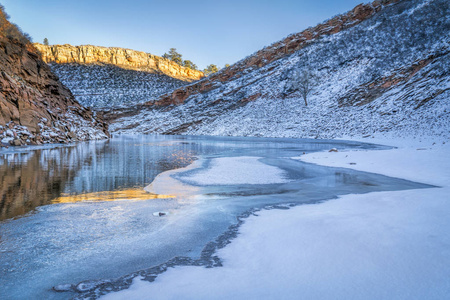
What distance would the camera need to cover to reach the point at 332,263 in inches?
106

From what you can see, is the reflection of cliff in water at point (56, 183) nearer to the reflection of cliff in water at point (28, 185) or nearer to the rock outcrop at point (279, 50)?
the reflection of cliff in water at point (28, 185)

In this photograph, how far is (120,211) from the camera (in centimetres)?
494

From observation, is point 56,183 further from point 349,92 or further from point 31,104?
point 349,92

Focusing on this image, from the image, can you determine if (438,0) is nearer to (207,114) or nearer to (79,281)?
(207,114)

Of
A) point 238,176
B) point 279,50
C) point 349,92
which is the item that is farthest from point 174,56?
point 238,176

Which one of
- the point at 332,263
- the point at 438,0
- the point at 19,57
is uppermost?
the point at 438,0

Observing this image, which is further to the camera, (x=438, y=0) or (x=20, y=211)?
(x=438, y=0)

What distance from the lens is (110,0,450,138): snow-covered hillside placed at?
94.1ft

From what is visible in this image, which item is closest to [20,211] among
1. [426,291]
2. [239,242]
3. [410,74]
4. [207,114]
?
[239,242]

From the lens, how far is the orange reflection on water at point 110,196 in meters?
5.80

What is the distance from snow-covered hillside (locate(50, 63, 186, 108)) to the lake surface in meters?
80.4

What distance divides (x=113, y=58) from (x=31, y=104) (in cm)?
11235

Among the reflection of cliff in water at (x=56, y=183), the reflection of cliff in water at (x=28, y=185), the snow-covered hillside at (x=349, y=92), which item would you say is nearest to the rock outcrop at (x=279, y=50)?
the snow-covered hillside at (x=349, y=92)

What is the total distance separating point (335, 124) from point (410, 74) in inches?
445
